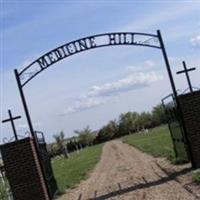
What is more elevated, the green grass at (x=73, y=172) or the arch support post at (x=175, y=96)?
the arch support post at (x=175, y=96)

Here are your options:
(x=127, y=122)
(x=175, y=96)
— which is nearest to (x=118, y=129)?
(x=127, y=122)

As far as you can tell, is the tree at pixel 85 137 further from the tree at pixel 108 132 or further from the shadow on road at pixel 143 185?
the shadow on road at pixel 143 185

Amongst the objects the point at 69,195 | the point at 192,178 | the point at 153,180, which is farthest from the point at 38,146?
the point at 192,178

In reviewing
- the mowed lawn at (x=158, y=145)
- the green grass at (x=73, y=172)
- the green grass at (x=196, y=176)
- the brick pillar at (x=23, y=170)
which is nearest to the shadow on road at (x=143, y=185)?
the green grass at (x=196, y=176)

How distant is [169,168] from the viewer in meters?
20.7

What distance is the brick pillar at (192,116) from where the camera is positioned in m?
18.7

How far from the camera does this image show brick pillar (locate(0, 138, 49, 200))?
1822 centimetres

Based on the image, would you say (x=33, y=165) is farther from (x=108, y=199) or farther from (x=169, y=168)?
(x=169, y=168)

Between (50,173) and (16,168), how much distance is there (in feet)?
9.44

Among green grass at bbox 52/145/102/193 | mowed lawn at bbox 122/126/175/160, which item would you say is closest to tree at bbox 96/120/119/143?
mowed lawn at bbox 122/126/175/160

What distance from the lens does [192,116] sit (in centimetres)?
1875

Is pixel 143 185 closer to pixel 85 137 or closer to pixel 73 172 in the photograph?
pixel 73 172

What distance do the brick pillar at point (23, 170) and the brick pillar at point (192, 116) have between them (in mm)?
4569

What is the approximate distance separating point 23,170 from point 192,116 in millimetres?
5196
